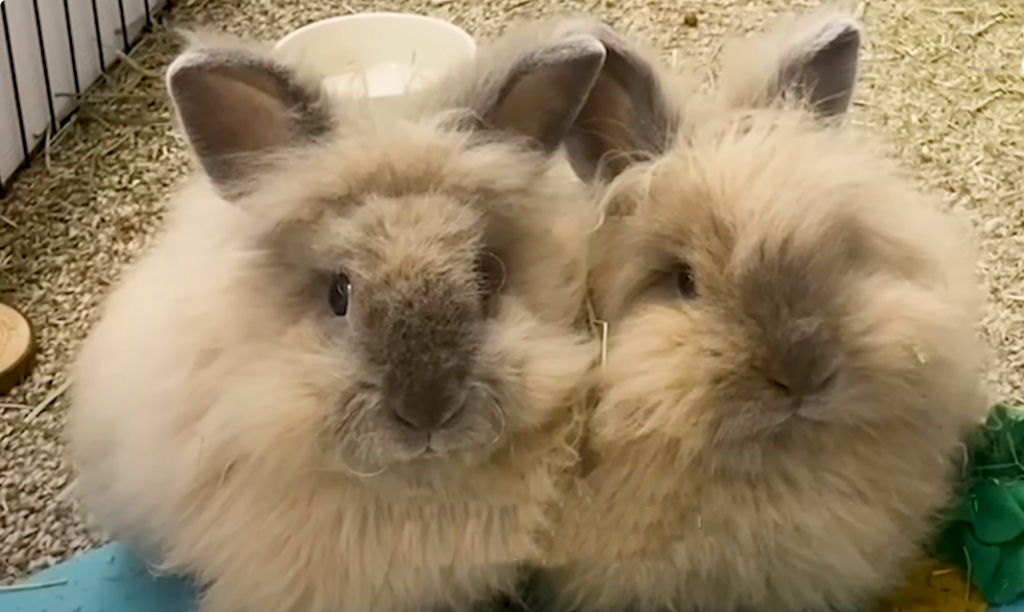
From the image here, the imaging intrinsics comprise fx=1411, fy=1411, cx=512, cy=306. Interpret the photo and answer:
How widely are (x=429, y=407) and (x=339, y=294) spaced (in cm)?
13

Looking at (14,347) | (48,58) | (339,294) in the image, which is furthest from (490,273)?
(48,58)

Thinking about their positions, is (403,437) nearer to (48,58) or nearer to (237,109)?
(237,109)

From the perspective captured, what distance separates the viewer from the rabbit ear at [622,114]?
1.22 m

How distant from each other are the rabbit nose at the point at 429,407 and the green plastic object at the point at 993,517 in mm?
576

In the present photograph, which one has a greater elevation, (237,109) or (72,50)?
(237,109)

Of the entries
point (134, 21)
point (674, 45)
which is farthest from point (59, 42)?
point (674, 45)

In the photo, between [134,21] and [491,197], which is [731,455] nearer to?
[491,197]

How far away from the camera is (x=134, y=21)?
2.65 m

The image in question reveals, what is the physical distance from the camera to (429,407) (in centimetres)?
106

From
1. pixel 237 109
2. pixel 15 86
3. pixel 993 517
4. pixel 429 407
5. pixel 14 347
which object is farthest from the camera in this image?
pixel 15 86

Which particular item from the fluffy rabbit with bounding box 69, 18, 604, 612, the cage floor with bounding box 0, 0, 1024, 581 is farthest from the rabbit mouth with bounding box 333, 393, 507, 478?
the cage floor with bounding box 0, 0, 1024, 581

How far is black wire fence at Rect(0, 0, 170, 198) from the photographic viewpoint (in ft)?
7.47

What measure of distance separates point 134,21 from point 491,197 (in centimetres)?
171

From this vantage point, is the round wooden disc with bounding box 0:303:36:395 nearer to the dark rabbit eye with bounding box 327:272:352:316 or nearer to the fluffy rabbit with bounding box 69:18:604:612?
the fluffy rabbit with bounding box 69:18:604:612
